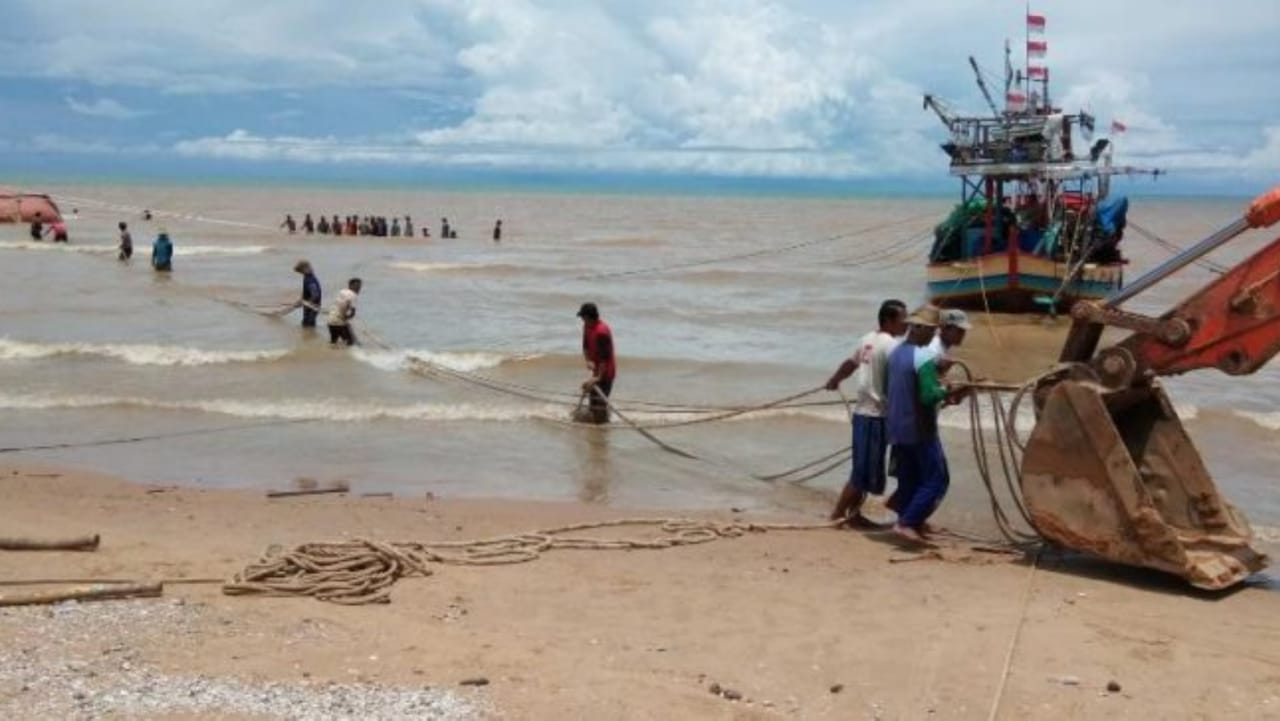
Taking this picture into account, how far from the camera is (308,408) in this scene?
13.2m

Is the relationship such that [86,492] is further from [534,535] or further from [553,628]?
[553,628]

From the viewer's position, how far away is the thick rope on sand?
20.5 feet

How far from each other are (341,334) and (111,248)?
26483 mm

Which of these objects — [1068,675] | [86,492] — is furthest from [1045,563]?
[86,492]

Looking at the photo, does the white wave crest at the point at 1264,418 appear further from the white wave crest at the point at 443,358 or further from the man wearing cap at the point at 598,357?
the white wave crest at the point at 443,358

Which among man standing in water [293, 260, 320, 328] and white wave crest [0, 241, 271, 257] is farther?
white wave crest [0, 241, 271, 257]

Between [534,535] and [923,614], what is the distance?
2.58 metres

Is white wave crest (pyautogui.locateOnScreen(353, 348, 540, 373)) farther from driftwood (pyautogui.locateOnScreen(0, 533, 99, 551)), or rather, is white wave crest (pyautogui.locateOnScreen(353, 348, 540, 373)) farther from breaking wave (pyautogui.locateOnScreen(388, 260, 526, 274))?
breaking wave (pyautogui.locateOnScreen(388, 260, 526, 274))

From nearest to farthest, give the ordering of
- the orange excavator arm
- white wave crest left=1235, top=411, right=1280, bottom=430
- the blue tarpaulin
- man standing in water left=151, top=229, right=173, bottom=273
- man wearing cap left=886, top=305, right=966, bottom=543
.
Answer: the orange excavator arm, man wearing cap left=886, top=305, right=966, bottom=543, white wave crest left=1235, top=411, right=1280, bottom=430, the blue tarpaulin, man standing in water left=151, top=229, right=173, bottom=273

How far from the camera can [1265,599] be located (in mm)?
6703

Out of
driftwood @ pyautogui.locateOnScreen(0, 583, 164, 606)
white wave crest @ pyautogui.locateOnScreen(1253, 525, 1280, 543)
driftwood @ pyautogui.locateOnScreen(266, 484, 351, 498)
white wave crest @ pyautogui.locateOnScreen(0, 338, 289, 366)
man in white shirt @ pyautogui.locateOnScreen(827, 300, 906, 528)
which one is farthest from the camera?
white wave crest @ pyautogui.locateOnScreen(0, 338, 289, 366)

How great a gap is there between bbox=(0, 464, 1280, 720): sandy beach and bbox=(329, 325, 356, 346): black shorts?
31.1 feet

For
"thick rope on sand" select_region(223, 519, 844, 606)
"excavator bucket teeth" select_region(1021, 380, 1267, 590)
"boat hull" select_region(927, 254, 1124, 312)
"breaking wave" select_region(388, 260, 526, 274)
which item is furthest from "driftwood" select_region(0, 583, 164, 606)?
"breaking wave" select_region(388, 260, 526, 274)

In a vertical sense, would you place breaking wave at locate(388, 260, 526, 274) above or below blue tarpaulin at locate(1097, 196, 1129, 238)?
below
